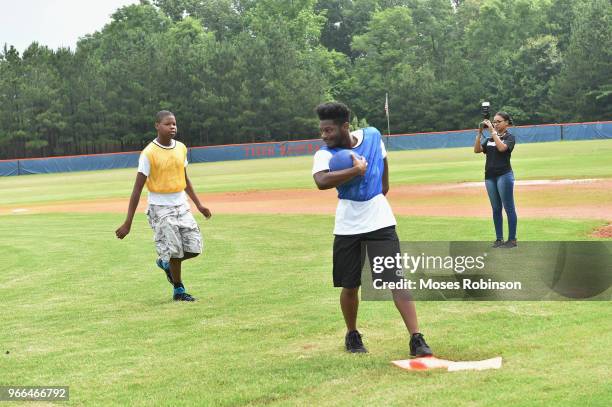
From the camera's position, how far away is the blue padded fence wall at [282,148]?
64000mm

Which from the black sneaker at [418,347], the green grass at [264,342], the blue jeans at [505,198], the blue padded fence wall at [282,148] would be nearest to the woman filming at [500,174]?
the blue jeans at [505,198]

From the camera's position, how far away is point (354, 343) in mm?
6914

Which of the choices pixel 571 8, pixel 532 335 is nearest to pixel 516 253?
pixel 532 335

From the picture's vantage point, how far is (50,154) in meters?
86.6

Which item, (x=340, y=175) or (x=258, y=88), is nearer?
(x=340, y=175)

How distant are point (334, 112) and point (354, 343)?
179 centimetres

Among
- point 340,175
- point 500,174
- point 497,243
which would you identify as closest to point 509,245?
point 497,243

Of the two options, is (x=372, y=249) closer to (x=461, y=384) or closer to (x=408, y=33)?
(x=461, y=384)

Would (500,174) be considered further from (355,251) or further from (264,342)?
(355,251)

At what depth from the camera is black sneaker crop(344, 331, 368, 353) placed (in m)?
6.89

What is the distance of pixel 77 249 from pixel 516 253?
8119 mm

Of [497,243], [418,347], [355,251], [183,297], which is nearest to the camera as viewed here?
[418,347]

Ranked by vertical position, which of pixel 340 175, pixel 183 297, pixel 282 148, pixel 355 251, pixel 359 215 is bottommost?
pixel 282 148

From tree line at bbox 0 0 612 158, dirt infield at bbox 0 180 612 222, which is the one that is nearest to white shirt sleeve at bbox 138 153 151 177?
dirt infield at bbox 0 180 612 222
